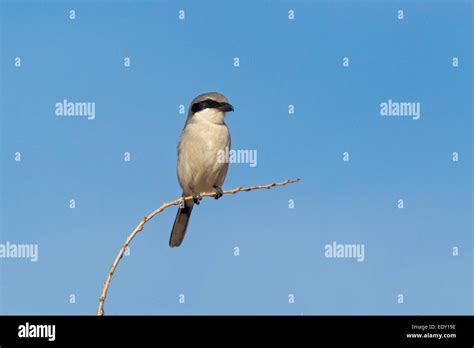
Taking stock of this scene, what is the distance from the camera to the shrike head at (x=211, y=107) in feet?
23.7

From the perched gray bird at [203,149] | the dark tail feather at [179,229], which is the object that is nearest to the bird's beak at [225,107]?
the perched gray bird at [203,149]

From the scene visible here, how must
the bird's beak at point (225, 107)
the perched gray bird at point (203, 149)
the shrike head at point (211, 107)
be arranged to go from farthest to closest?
1. the perched gray bird at point (203, 149)
2. the shrike head at point (211, 107)
3. the bird's beak at point (225, 107)

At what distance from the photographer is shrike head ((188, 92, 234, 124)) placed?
7227 millimetres

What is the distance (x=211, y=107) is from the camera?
739cm

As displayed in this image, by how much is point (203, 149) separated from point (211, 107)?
480 mm

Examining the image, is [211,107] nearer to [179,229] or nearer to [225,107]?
[225,107]

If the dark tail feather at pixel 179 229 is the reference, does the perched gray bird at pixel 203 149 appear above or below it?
above

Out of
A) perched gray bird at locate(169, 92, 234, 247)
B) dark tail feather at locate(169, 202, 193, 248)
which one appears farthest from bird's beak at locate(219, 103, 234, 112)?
dark tail feather at locate(169, 202, 193, 248)

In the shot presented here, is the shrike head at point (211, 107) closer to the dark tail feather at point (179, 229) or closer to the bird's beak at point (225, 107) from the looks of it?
the bird's beak at point (225, 107)
